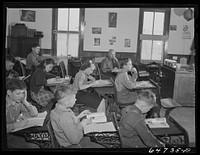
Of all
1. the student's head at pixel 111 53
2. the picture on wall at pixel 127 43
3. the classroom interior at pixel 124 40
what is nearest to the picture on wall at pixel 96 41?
the classroom interior at pixel 124 40

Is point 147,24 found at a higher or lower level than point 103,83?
higher

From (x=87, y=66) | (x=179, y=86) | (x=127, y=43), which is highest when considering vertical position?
(x=127, y=43)

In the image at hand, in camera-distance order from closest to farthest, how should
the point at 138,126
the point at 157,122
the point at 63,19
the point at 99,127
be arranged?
the point at 138,126, the point at 99,127, the point at 157,122, the point at 63,19

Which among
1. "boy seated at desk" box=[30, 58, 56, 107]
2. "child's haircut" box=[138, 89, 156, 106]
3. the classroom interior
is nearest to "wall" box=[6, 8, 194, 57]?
the classroom interior

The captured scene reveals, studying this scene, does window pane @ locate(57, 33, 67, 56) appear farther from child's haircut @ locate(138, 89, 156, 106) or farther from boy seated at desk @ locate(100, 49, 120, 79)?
child's haircut @ locate(138, 89, 156, 106)

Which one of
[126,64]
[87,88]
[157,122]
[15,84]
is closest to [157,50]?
[126,64]

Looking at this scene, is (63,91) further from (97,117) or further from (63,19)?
(63,19)

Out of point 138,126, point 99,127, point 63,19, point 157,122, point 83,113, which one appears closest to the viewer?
point 138,126

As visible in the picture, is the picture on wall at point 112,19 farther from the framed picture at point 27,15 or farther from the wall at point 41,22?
the framed picture at point 27,15

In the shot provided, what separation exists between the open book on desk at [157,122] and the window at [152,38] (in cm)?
73

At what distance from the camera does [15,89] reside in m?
2.85

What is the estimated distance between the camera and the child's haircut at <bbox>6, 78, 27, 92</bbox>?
9.38 feet

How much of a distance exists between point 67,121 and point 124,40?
3.95ft

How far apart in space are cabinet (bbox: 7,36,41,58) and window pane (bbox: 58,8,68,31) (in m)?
0.31
